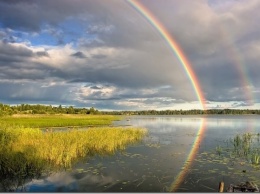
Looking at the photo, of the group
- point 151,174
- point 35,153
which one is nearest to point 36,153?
point 35,153

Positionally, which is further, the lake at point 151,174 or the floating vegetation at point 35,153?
the floating vegetation at point 35,153

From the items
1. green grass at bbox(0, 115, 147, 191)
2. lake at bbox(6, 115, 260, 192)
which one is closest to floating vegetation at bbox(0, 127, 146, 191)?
green grass at bbox(0, 115, 147, 191)

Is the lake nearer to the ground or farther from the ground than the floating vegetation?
nearer to the ground

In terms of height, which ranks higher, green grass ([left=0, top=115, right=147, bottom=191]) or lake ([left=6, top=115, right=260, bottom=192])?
green grass ([left=0, top=115, right=147, bottom=191])

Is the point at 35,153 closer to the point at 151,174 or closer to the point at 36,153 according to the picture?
the point at 36,153

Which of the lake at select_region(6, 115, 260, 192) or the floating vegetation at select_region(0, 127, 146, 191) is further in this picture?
the floating vegetation at select_region(0, 127, 146, 191)

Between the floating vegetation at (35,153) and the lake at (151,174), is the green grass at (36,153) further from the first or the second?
the lake at (151,174)

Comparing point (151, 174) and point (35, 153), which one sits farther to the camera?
point (35, 153)

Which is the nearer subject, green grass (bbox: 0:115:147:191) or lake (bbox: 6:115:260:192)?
lake (bbox: 6:115:260:192)

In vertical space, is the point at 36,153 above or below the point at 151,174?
above

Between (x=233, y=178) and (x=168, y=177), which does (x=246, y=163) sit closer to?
(x=233, y=178)

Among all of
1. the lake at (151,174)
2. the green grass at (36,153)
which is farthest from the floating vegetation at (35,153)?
the lake at (151,174)

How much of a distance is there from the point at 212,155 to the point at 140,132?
1592 cm

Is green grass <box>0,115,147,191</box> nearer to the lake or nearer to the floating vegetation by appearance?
the floating vegetation
